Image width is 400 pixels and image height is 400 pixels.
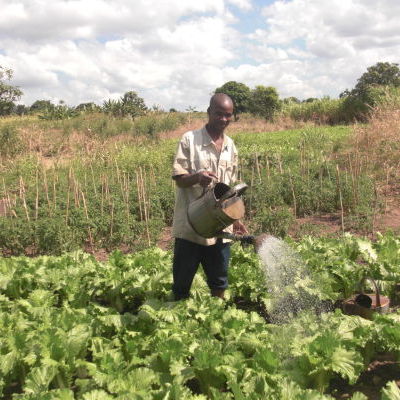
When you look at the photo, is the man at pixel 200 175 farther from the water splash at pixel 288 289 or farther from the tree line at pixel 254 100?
the tree line at pixel 254 100

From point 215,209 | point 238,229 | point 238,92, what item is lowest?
point 238,229

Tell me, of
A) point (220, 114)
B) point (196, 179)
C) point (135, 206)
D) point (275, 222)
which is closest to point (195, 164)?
point (196, 179)

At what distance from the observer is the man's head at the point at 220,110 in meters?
3.20

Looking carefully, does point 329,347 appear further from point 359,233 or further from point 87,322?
point 359,233

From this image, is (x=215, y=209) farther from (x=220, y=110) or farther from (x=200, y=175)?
(x=220, y=110)

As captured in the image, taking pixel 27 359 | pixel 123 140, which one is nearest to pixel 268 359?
pixel 27 359

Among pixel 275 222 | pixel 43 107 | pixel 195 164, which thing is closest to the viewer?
pixel 195 164

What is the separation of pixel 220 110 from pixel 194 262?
1.15m

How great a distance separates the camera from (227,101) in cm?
321

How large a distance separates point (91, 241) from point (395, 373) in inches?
184

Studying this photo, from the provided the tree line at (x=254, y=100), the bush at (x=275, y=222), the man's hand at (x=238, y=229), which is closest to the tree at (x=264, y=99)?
the tree line at (x=254, y=100)

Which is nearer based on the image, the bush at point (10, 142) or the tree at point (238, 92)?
the bush at point (10, 142)

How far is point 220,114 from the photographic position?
323 cm

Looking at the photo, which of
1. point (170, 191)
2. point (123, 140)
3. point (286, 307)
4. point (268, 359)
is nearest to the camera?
point (268, 359)
